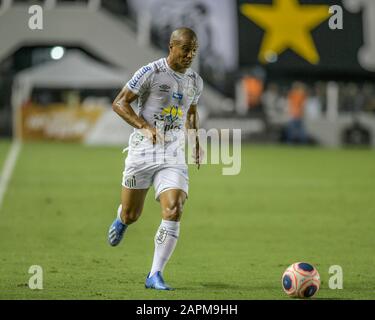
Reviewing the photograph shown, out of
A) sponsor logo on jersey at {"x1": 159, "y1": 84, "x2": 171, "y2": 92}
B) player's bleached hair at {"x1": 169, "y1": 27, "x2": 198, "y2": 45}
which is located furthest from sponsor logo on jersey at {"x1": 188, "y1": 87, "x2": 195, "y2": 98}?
player's bleached hair at {"x1": 169, "y1": 27, "x2": 198, "y2": 45}

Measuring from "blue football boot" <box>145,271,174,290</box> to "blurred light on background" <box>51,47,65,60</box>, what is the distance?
30264 millimetres

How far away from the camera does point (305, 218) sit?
16.3m

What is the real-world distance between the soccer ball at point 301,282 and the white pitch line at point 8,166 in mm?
9316

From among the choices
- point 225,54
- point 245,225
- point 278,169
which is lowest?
point 245,225

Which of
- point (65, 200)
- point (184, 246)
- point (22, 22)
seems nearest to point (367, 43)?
point (22, 22)

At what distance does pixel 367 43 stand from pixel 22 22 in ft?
43.1

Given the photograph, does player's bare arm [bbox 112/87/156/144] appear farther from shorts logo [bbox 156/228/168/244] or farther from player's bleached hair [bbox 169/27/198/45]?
shorts logo [bbox 156/228/168/244]

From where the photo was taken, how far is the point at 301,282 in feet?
29.9

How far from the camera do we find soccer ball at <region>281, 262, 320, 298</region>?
911cm

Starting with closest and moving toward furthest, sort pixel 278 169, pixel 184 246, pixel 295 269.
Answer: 1. pixel 295 269
2. pixel 184 246
3. pixel 278 169

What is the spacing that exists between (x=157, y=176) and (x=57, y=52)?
30.3 meters

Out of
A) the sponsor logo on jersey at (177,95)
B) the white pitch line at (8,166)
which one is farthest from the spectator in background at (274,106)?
the sponsor logo on jersey at (177,95)

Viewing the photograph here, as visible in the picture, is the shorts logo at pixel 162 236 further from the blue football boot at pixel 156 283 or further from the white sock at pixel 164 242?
the blue football boot at pixel 156 283

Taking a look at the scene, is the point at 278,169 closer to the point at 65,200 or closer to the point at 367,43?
the point at 65,200
